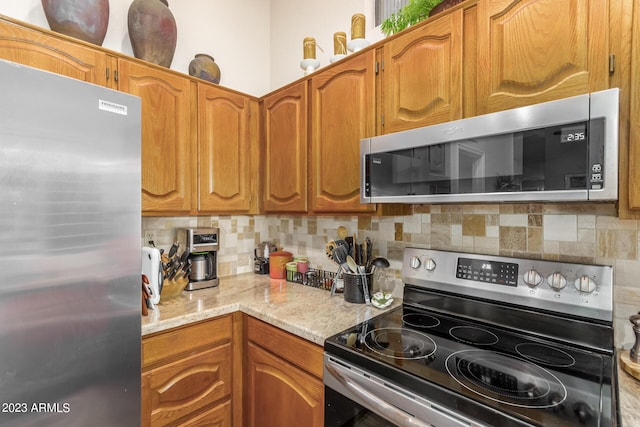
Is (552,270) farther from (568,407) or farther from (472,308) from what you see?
(568,407)

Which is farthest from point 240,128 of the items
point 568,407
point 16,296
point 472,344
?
point 568,407

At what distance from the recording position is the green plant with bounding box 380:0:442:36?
1294 mm

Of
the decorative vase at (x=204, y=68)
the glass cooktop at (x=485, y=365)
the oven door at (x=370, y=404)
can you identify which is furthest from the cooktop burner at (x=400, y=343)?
the decorative vase at (x=204, y=68)

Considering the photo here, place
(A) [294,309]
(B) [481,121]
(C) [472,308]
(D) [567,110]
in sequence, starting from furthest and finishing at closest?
(A) [294,309], (C) [472,308], (B) [481,121], (D) [567,110]

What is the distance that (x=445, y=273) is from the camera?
1376 millimetres

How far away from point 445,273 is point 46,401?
142cm

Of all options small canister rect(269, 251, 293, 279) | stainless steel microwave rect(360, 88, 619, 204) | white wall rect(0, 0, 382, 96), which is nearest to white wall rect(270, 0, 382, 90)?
white wall rect(0, 0, 382, 96)

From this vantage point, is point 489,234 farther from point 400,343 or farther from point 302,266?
point 302,266

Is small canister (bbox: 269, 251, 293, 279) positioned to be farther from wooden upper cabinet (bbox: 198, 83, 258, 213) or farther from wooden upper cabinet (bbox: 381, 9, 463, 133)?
wooden upper cabinet (bbox: 381, 9, 463, 133)

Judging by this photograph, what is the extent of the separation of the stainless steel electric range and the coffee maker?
40.5 inches

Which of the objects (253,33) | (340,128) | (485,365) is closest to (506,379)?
(485,365)

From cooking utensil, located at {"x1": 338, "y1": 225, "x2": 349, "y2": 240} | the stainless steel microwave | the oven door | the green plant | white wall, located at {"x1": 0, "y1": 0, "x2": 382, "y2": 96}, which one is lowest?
the oven door

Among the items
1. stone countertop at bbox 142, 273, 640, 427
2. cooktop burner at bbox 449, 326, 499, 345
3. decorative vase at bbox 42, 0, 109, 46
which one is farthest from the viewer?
decorative vase at bbox 42, 0, 109, 46

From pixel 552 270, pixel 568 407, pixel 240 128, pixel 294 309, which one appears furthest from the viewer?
pixel 240 128
